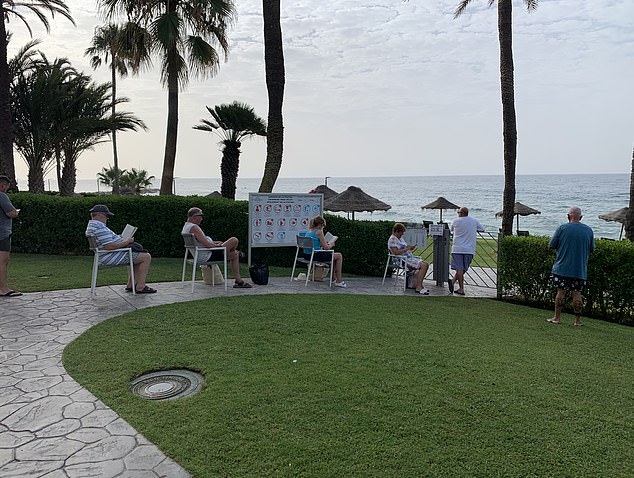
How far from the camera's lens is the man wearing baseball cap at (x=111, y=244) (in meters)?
6.62

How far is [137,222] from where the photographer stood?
35.4 feet

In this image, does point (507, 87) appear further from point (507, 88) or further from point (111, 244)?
point (111, 244)

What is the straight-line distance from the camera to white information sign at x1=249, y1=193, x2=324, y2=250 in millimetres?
9133

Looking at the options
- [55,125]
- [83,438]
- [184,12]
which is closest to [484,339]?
[83,438]

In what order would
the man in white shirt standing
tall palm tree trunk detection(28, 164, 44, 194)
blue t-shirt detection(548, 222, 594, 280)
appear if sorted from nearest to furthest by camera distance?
blue t-shirt detection(548, 222, 594, 280)
the man in white shirt standing
tall palm tree trunk detection(28, 164, 44, 194)

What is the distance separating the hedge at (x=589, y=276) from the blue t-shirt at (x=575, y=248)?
85cm

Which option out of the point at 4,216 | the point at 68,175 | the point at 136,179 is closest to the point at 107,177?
the point at 136,179

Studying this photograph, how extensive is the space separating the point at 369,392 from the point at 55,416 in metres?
2.21

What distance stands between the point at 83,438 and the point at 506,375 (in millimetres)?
3308

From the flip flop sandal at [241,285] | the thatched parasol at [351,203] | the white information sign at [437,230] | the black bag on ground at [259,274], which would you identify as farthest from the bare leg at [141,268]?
the thatched parasol at [351,203]

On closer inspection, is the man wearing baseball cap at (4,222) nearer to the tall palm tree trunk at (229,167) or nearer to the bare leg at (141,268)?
the bare leg at (141,268)

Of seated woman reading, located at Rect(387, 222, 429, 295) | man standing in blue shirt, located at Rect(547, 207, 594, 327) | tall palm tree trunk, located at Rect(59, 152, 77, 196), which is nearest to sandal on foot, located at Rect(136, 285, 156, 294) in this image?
seated woman reading, located at Rect(387, 222, 429, 295)

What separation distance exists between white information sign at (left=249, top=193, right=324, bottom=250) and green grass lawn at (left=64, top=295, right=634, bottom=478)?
3.19 m

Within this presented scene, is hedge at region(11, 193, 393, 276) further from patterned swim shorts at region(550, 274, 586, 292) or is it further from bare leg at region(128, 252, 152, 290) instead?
patterned swim shorts at region(550, 274, 586, 292)
